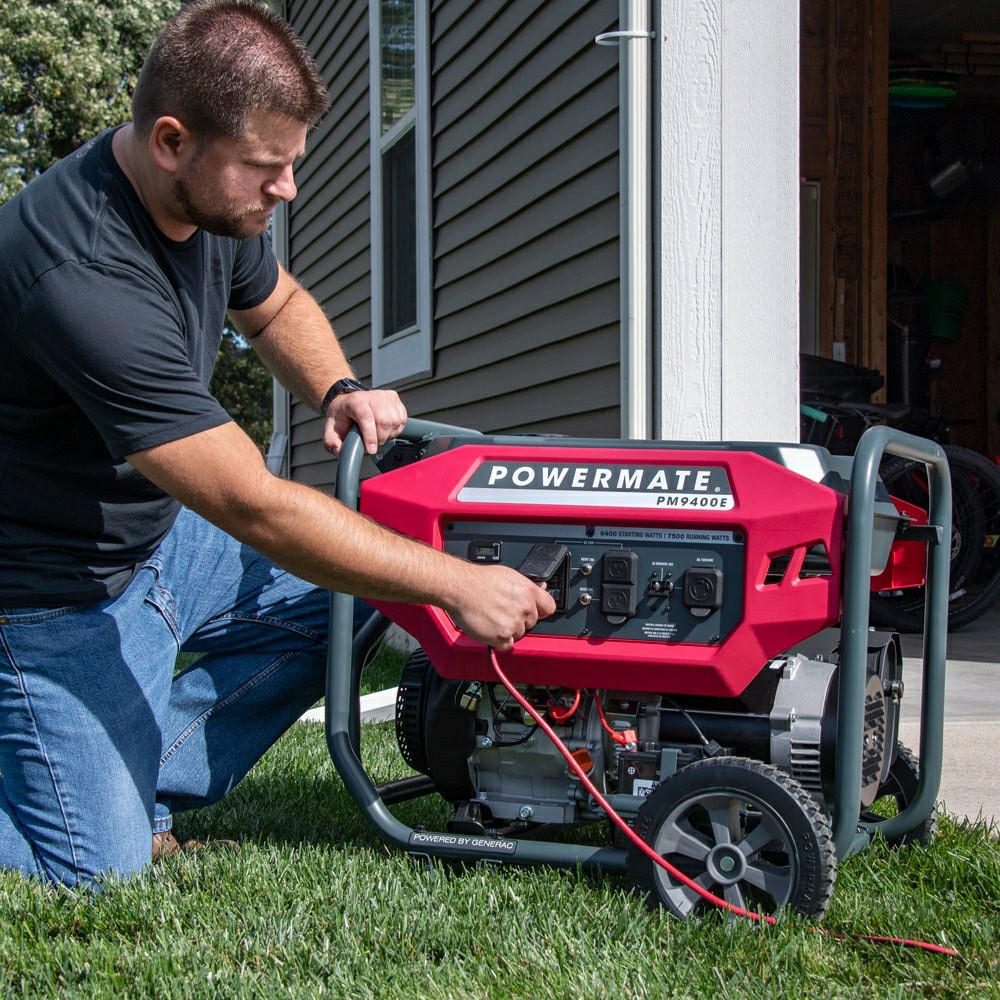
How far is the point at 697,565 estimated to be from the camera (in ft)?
6.64

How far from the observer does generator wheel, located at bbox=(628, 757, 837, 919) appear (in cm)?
195

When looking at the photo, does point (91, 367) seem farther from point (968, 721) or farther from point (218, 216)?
point (968, 721)

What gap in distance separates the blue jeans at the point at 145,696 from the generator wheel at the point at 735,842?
844 millimetres

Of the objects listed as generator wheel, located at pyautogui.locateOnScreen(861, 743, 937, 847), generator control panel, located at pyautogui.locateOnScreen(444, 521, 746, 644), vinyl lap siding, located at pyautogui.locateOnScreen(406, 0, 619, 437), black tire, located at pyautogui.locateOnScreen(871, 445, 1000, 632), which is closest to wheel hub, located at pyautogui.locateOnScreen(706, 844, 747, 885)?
generator control panel, located at pyautogui.locateOnScreen(444, 521, 746, 644)

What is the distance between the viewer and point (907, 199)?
9148mm

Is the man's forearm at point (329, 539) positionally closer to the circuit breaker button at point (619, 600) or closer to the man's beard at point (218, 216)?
the circuit breaker button at point (619, 600)

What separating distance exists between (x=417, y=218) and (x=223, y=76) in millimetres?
4097

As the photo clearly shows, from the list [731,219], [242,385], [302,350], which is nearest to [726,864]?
[302,350]

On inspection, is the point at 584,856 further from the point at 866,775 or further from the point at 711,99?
A: the point at 711,99

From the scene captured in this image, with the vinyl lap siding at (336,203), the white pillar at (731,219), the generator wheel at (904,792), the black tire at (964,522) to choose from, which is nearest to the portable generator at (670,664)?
the generator wheel at (904,792)

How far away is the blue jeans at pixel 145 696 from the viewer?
238 centimetres

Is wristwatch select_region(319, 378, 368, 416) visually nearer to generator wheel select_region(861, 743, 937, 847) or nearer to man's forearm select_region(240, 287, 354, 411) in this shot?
man's forearm select_region(240, 287, 354, 411)

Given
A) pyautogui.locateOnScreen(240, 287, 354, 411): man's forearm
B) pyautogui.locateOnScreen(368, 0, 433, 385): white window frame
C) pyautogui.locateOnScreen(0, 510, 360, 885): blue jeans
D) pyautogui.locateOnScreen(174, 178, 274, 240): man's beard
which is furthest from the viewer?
Answer: pyautogui.locateOnScreen(368, 0, 433, 385): white window frame

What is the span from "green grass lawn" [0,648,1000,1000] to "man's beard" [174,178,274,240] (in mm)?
→ 1186
